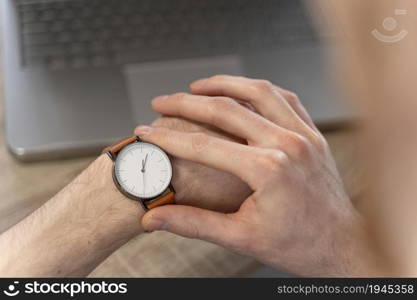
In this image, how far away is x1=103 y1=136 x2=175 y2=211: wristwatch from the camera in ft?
2.61

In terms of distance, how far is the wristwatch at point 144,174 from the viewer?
80cm

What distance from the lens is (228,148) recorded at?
2.50ft

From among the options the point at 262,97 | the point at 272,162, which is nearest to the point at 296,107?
the point at 262,97

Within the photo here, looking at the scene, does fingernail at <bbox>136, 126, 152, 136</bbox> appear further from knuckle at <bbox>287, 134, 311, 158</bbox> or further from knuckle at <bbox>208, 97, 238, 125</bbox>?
knuckle at <bbox>287, 134, 311, 158</bbox>

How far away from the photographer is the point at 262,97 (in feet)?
2.82

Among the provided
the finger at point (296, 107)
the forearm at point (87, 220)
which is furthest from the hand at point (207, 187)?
the finger at point (296, 107)

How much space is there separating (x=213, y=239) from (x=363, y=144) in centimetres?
30

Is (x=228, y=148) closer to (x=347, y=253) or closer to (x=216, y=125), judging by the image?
(x=216, y=125)

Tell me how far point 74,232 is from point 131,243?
0.09m

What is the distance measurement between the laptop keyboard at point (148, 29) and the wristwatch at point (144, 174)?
28cm

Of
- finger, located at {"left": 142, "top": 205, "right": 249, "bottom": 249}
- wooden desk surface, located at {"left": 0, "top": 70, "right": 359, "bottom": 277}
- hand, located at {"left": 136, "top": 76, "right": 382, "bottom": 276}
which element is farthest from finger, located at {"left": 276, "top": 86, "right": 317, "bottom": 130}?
finger, located at {"left": 142, "top": 205, "right": 249, "bottom": 249}

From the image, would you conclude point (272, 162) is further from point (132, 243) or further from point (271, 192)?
point (132, 243)

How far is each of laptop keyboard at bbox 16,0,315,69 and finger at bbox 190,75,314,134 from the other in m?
0.18

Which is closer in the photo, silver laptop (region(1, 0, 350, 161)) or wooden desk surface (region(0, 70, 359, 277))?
wooden desk surface (region(0, 70, 359, 277))
